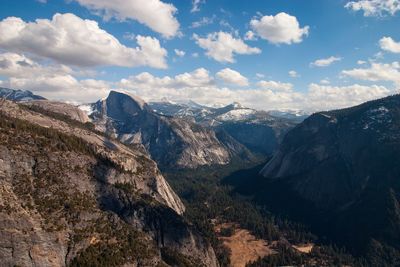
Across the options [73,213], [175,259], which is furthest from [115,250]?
[175,259]

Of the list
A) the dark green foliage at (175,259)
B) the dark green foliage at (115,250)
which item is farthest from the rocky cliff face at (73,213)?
the dark green foliage at (175,259)

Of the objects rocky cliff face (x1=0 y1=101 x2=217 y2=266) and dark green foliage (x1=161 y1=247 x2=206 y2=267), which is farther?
dark green foliage (x1=161 y1=247 x2=206 y2=267)

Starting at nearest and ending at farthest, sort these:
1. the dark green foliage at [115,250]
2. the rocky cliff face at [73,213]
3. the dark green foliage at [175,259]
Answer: the rocky cliff face at [73,213] < the dark green foliage at [115,250] < the dark green foliage at [175,259]

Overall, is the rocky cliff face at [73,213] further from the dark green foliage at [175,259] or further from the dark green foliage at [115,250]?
the dark green foliage at [175,259]

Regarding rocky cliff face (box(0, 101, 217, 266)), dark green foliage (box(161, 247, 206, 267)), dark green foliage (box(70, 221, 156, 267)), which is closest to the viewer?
rocky cliff face (box(0, 101, 217, 266))

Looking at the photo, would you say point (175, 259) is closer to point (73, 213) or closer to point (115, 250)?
point (115, 250)

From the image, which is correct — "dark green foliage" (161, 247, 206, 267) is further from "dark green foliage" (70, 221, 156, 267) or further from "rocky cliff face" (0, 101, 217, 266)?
"dark green foliage" (70, 221, 156, 267)

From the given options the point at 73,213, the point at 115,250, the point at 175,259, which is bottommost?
the point at 175,259

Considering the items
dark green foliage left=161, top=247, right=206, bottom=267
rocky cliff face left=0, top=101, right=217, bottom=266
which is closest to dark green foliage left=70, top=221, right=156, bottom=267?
rocky cliff face left=0, top=101, right=217, bottom=266

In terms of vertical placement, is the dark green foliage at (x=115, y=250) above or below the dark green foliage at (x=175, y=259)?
above
